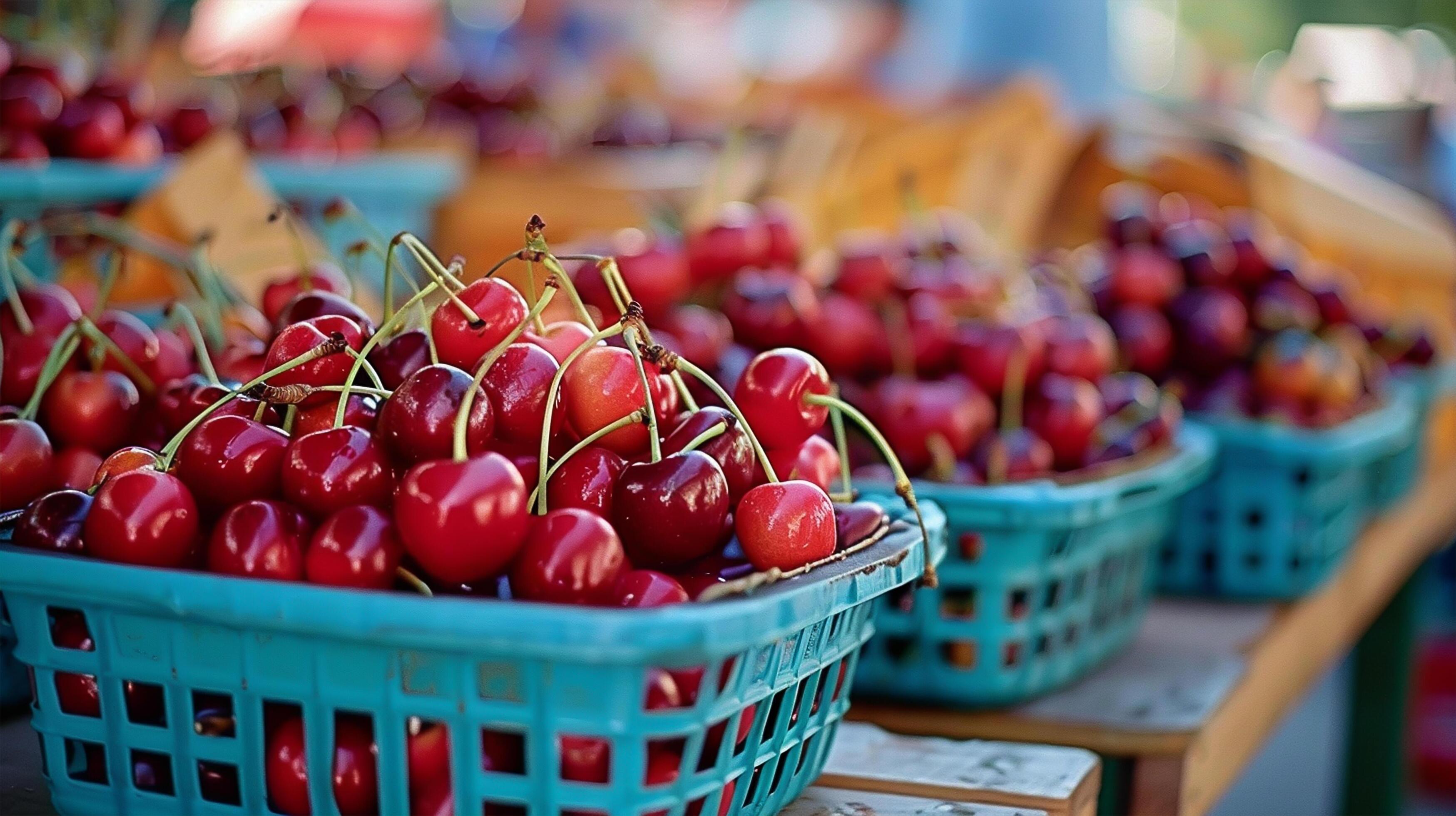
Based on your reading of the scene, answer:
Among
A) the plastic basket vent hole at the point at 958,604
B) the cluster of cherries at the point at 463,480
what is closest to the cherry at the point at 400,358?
the cluster of cherries at the point at 463,480

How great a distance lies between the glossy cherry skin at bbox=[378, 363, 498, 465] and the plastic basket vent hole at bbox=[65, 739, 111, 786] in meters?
0.22

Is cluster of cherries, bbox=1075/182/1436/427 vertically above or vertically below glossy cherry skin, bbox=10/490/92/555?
below

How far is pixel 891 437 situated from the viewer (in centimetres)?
120

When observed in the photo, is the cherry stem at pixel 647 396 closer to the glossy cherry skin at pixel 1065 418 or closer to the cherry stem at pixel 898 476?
the cherry stem at pixel 898 476

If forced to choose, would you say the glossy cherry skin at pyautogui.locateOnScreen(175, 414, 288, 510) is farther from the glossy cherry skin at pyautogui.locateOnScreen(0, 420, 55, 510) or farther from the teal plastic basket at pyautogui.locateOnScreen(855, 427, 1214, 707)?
the teal plastic basket at pyautogui.locateOnScreen(855, 427, 1214, 707)

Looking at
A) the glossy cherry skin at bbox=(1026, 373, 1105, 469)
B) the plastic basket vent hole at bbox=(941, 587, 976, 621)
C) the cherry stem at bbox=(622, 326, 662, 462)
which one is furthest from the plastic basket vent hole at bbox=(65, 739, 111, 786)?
the glossy cherry skin at bbox=(1026, 373, 1105, 469)

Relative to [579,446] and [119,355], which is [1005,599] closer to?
[579,446]

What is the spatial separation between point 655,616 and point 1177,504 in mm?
1086

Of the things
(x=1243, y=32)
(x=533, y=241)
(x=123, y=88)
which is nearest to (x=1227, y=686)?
(x=533, y=241)

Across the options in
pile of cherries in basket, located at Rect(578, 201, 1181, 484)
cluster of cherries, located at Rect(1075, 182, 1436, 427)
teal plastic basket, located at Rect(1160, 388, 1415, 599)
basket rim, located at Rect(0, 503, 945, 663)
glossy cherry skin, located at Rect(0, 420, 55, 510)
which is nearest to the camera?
basket rim, located at Rect(0, 503, 945, 663)

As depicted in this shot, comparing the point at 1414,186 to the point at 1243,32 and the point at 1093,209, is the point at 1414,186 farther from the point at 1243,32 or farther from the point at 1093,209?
the point at 1243,32

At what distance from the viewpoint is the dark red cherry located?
686 mm

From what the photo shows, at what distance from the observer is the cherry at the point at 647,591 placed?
66cm

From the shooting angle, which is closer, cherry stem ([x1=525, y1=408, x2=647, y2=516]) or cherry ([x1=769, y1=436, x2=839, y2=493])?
cherry stem ([x1=525, y1=408, x2=647, y2=516])
